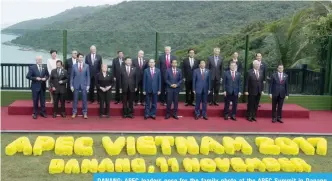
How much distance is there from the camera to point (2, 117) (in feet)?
39.7

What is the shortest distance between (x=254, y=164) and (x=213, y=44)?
259 inches

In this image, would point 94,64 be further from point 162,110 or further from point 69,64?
point 162,110

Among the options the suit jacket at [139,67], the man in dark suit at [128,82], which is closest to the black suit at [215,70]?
the suit jacket at [139,67]

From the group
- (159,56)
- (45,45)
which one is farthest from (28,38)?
(159,56)

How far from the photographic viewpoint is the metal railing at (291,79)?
13.8 meters

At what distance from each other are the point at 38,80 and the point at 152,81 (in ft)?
9.46

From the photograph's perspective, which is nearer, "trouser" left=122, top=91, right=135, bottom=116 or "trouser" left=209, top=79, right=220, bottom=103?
"trouser" left=122, top=91, right=135, bottom=116

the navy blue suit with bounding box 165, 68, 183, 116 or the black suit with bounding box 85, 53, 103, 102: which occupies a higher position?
the black suit with bounding box 85, 53, 103, 102

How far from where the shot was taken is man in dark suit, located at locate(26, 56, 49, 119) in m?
11.8

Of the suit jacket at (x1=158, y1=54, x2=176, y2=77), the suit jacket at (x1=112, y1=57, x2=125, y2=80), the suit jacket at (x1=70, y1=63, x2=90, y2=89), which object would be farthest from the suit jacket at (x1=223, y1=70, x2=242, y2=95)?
the suit jacket at (x1=70, y1=63, x2=90, y2=89)

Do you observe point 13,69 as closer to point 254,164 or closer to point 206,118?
point 206,118

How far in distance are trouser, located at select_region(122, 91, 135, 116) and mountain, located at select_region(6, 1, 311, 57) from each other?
205 cm

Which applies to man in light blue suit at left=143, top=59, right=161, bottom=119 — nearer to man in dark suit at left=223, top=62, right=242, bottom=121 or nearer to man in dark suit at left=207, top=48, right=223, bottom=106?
man in dark suit at left=207, top=48, right=223, bottom=106

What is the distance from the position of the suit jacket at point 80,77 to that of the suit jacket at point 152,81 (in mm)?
1466
